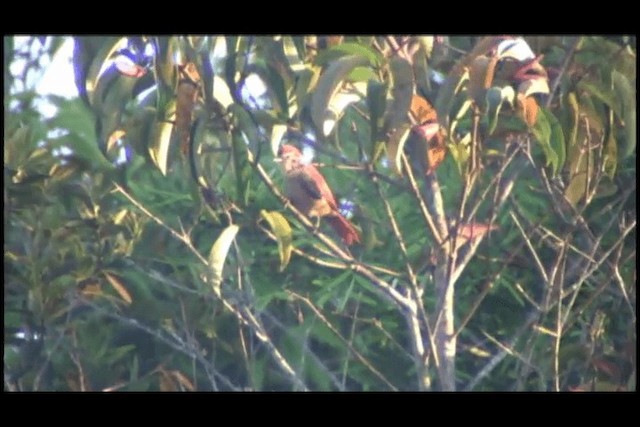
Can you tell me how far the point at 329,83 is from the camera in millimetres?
2619

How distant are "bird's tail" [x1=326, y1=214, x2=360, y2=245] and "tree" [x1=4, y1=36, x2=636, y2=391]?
0.04 meters

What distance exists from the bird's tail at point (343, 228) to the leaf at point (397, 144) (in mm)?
227

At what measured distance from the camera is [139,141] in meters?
2.79

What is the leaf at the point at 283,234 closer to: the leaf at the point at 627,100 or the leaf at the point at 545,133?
the leaf at the point at 545,133

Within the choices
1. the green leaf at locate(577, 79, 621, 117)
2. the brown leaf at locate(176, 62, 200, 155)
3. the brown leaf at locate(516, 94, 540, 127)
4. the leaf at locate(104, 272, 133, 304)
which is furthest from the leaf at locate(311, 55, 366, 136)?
the leaf at locate(104, 272, 133, 304)

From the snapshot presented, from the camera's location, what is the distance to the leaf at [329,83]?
2619 mm

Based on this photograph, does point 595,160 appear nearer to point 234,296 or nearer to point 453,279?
point 453,279

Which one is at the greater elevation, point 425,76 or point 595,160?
point 425,76
